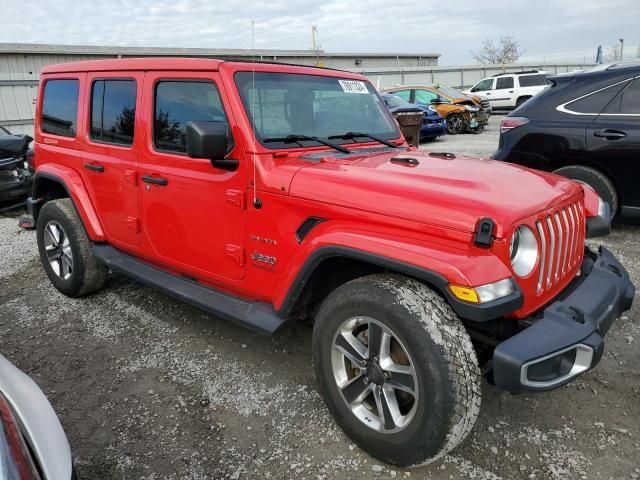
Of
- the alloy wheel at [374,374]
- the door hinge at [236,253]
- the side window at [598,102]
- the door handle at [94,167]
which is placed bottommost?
the alloy wheel at [374,374]

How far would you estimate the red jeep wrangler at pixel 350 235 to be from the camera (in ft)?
6.81

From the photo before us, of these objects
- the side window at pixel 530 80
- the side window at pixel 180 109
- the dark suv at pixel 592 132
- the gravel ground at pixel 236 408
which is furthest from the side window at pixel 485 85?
the side window at pixel 180 109

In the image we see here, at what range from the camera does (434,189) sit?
2.27 metres

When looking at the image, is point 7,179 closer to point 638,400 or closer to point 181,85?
point 181,85

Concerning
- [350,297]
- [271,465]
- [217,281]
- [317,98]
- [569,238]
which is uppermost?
[317,98]

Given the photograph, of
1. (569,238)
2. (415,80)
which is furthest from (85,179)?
(415,80)

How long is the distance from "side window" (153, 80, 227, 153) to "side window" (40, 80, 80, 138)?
1180mm

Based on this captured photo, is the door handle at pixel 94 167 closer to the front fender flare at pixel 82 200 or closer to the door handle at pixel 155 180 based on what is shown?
the front fender flare at pixel 82 200

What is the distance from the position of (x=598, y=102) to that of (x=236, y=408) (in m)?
4.83

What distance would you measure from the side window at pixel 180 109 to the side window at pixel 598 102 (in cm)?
417

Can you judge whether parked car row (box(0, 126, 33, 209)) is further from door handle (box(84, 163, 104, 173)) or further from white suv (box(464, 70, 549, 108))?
white suv (box(464, 70, 549, 108))

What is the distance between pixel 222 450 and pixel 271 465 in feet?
0.92

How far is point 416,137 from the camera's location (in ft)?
33.1

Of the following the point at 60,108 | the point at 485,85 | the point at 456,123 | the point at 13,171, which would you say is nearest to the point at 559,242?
the point at 60,108
